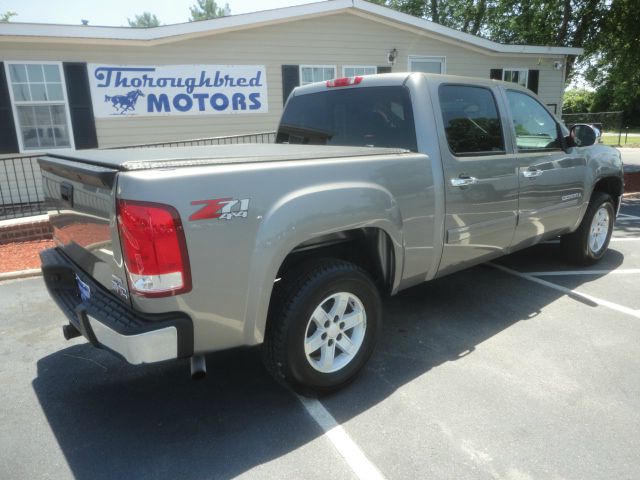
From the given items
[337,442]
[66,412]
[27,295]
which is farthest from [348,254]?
[27,295]

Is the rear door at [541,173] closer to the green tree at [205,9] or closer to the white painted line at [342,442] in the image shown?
the white painted line at [342,442]

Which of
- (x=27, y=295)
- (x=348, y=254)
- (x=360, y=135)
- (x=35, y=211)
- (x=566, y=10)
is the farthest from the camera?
(x=566, y=10)

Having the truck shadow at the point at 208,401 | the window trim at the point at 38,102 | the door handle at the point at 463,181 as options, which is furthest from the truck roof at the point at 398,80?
the window trim at the point at 38,102

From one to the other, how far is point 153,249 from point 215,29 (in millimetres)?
8764

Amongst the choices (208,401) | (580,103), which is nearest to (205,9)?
(580,103)

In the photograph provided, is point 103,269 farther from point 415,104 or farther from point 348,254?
point 415,104

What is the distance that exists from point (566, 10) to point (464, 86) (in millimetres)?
13892

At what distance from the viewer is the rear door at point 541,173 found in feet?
13.3

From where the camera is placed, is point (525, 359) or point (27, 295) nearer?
point (525, 359)

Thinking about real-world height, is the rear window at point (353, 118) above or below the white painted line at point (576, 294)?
above

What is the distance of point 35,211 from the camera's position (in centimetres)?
792

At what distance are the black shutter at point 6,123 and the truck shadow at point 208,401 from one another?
22.1ft

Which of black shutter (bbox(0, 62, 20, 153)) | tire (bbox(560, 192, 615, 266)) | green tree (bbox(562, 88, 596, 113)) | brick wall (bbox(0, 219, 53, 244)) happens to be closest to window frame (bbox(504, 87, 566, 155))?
tire (bbox(560, 192, 615, 266))

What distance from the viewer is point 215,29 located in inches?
380
